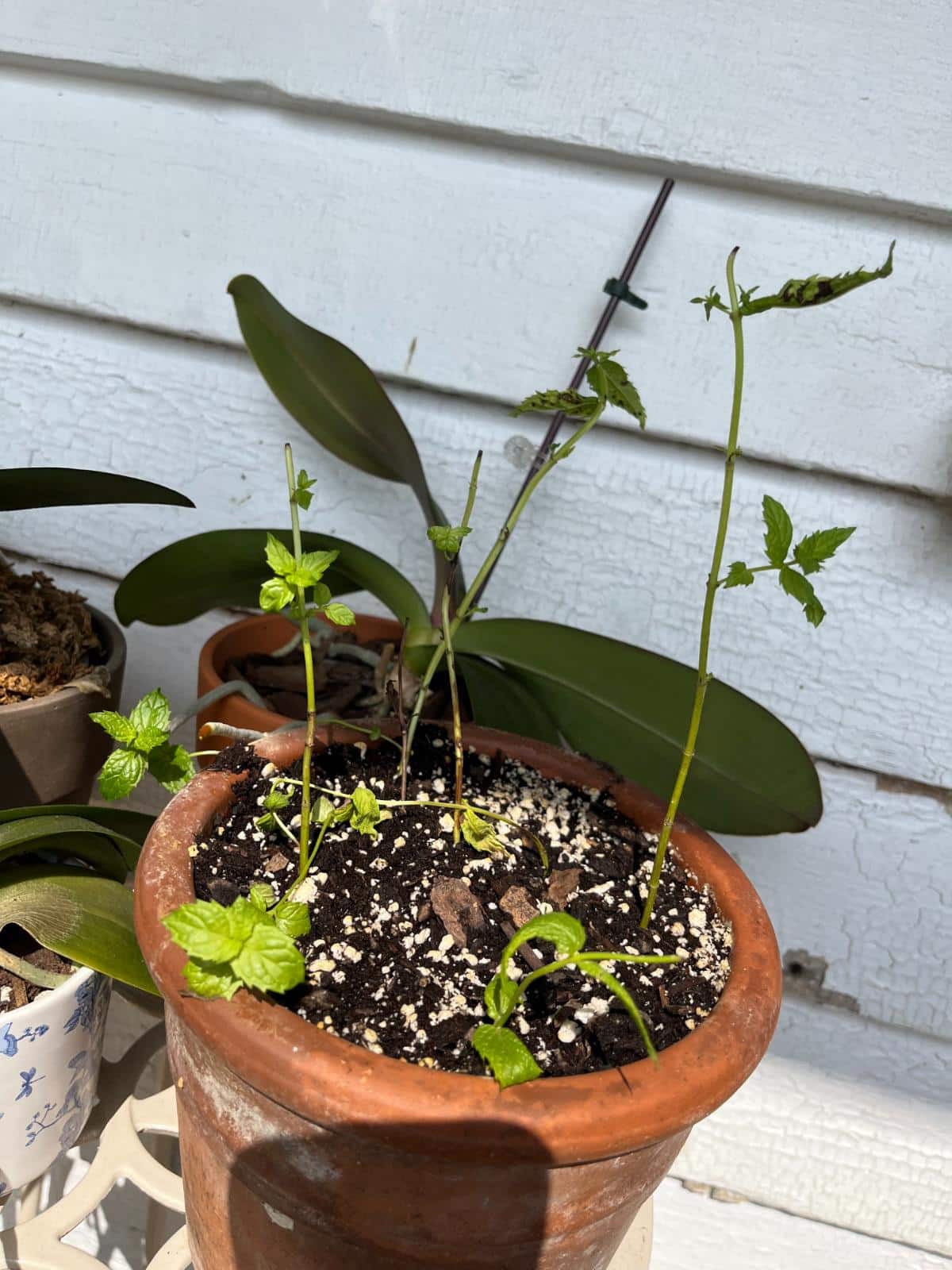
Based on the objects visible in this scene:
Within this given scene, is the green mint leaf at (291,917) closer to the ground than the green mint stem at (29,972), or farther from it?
farther from it

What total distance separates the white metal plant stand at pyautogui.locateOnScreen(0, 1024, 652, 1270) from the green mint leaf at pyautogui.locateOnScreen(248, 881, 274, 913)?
31 centimetres

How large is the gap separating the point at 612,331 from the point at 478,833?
0.52 meters

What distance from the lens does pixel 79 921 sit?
0.62 metres

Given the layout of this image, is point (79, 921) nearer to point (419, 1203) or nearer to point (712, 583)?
point (419, 1203)

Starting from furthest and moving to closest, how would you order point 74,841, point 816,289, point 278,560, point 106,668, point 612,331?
1. point 612,331
2. point 106,668
3. point 74,841
4. point 278,560
5. point 816,289

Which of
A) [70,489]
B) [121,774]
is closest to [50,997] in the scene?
[121,774]

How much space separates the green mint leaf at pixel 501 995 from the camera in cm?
49

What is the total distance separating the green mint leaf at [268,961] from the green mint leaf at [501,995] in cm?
10

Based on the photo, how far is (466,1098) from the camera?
45 centimetres

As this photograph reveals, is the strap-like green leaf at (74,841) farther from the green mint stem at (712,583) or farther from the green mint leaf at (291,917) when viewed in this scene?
the green mint stem at (712,583)

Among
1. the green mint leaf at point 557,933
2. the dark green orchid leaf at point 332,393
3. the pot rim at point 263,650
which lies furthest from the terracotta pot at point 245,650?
the green mint leaf at point 557,933

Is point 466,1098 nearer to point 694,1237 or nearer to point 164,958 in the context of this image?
point 164,958

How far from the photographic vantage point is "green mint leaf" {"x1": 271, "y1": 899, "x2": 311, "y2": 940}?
1.70ft

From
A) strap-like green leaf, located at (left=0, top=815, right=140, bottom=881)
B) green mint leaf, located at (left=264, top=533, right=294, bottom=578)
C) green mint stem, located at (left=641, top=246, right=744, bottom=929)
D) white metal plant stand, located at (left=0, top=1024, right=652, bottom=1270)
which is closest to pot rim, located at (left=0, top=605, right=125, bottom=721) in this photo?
strap-like green leaf, located at (left=0, top=815, right=140, bottom=881)
